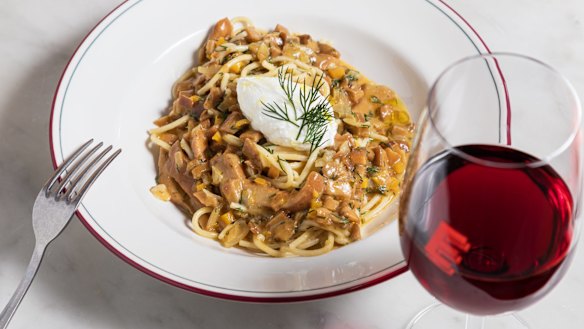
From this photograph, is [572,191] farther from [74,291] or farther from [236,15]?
[236,15]

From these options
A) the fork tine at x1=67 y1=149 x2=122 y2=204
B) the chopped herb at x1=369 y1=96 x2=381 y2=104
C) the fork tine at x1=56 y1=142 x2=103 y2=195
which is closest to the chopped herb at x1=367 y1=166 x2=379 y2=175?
the chopped herb at x1=369 y1=96 x2=381 y2=104

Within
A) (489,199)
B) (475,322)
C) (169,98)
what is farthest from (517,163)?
(169,98)

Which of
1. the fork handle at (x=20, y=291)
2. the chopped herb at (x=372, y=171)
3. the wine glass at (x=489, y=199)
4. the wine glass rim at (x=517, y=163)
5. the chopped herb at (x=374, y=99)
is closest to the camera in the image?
the wine glass rim at (x=517, y=163)

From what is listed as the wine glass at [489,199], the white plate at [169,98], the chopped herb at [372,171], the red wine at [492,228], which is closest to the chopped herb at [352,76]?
the white plate at [169,98]

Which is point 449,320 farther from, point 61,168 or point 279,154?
point 61,168

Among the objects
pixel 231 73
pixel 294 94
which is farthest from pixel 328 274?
pixel 231 73

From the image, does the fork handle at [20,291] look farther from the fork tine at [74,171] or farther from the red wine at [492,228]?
the red wine at [492,228]
